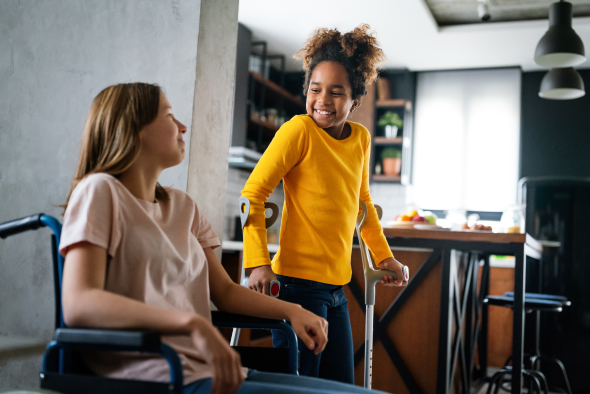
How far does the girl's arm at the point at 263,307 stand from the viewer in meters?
1.11

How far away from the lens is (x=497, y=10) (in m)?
4.73

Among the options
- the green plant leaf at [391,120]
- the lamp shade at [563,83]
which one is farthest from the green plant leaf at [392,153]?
the lamp shade at [563,83]

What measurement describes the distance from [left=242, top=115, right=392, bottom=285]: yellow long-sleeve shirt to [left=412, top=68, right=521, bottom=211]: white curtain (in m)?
4.65

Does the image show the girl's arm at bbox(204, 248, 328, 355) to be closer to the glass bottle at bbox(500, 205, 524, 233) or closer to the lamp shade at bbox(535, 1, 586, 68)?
the glass bottle at bbox(500, 205, 524, 233)

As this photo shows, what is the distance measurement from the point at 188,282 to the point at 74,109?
3.06 ft

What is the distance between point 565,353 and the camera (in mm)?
4055

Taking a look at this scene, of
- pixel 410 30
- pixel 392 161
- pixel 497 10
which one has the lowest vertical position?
pixel 392 161

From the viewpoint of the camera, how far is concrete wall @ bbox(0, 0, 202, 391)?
1647 mm

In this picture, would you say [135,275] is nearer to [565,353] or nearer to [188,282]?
[188,282]

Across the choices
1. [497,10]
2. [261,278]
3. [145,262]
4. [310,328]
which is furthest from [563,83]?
[145,262]

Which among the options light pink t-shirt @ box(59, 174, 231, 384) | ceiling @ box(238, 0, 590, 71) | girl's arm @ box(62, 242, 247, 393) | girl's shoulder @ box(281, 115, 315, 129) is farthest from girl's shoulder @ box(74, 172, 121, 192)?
ceiling @ box(238, 0, 590, 71)

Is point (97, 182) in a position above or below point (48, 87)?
below

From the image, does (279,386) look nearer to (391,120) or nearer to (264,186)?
(264,186)

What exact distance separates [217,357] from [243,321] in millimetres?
348
